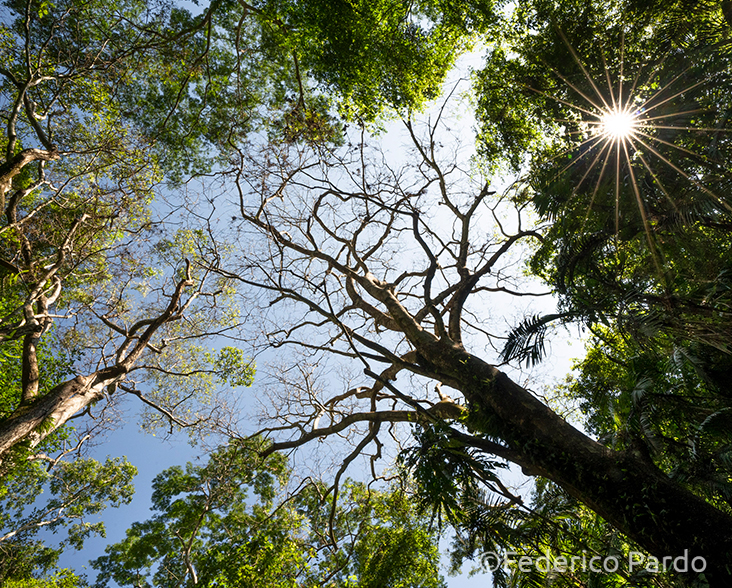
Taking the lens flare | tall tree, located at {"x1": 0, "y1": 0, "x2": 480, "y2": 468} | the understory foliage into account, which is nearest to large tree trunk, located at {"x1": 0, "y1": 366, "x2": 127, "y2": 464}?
tall tree, located at {"x1": 0, "y1": 0, "x2": 480, "y2": 468}

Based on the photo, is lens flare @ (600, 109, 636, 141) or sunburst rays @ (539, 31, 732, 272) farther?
lens flare @ (600, 109, 636, 141)

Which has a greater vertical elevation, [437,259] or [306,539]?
[437,259]

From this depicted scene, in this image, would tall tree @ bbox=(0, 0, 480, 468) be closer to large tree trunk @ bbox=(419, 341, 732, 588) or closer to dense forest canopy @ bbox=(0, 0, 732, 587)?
dense forest canopy @ bbox=(0, 0, 732, 587)

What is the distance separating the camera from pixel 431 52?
6375 millimetres

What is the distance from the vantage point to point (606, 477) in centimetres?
313

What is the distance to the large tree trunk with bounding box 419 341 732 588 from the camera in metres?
2.63

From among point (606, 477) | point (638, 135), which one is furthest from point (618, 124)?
point (606, 477)

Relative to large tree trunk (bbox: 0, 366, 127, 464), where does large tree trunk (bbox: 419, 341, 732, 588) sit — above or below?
above

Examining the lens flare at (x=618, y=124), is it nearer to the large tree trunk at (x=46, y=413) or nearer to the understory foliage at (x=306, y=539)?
the understory foliage at (x=306, y=539)

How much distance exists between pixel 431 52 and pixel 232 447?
9.29 meters

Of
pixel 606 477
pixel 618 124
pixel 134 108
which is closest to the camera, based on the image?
pixel 606 477

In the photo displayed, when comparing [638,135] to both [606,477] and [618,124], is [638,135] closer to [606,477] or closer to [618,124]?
[618,124]

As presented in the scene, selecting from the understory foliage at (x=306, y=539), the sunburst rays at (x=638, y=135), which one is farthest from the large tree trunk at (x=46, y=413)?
the sunburst rays at (x=638, y=135)

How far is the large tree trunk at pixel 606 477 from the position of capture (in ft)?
8.62
